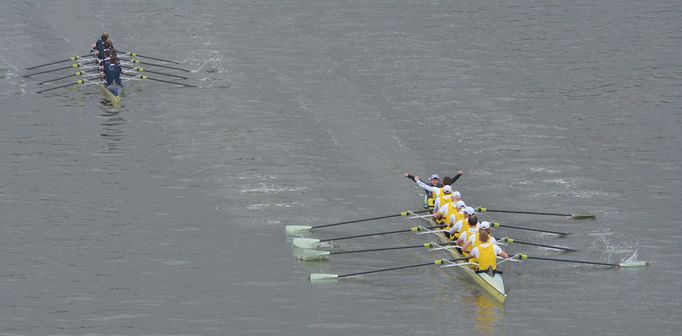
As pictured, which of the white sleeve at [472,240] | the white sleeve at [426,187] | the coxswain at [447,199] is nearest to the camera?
the white sleeve at [472,240]

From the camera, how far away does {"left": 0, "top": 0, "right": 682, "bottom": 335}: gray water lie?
36.9m

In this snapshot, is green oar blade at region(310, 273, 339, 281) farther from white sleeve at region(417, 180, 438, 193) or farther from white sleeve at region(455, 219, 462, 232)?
white sleeve at region(417, 180, 438, 193)

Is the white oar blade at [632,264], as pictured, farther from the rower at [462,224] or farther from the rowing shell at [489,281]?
the rower at [462,224]

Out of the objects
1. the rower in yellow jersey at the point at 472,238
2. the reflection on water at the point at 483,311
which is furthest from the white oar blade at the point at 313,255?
the reflection on water at the point at 483,311

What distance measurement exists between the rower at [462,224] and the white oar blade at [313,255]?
4.50 m

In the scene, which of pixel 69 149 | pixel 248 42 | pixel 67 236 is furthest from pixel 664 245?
pixel 248 42

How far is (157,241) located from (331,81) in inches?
795

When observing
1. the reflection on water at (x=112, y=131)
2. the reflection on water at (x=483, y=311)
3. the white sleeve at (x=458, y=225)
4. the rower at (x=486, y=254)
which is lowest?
the reflection on water at (x=483, y=311)

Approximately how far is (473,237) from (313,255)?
18.0 feet

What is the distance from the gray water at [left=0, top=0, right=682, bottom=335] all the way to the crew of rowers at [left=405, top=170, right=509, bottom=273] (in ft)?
3.31

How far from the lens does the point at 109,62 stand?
5712 centimetres

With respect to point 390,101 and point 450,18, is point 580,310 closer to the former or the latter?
point 390,101

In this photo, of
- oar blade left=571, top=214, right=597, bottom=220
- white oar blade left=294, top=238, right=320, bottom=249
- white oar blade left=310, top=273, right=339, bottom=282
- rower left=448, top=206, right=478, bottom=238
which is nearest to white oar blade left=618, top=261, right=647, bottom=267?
oar blade left=571, top=214, right=597, bottom=220

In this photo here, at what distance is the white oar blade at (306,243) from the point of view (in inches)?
1605
